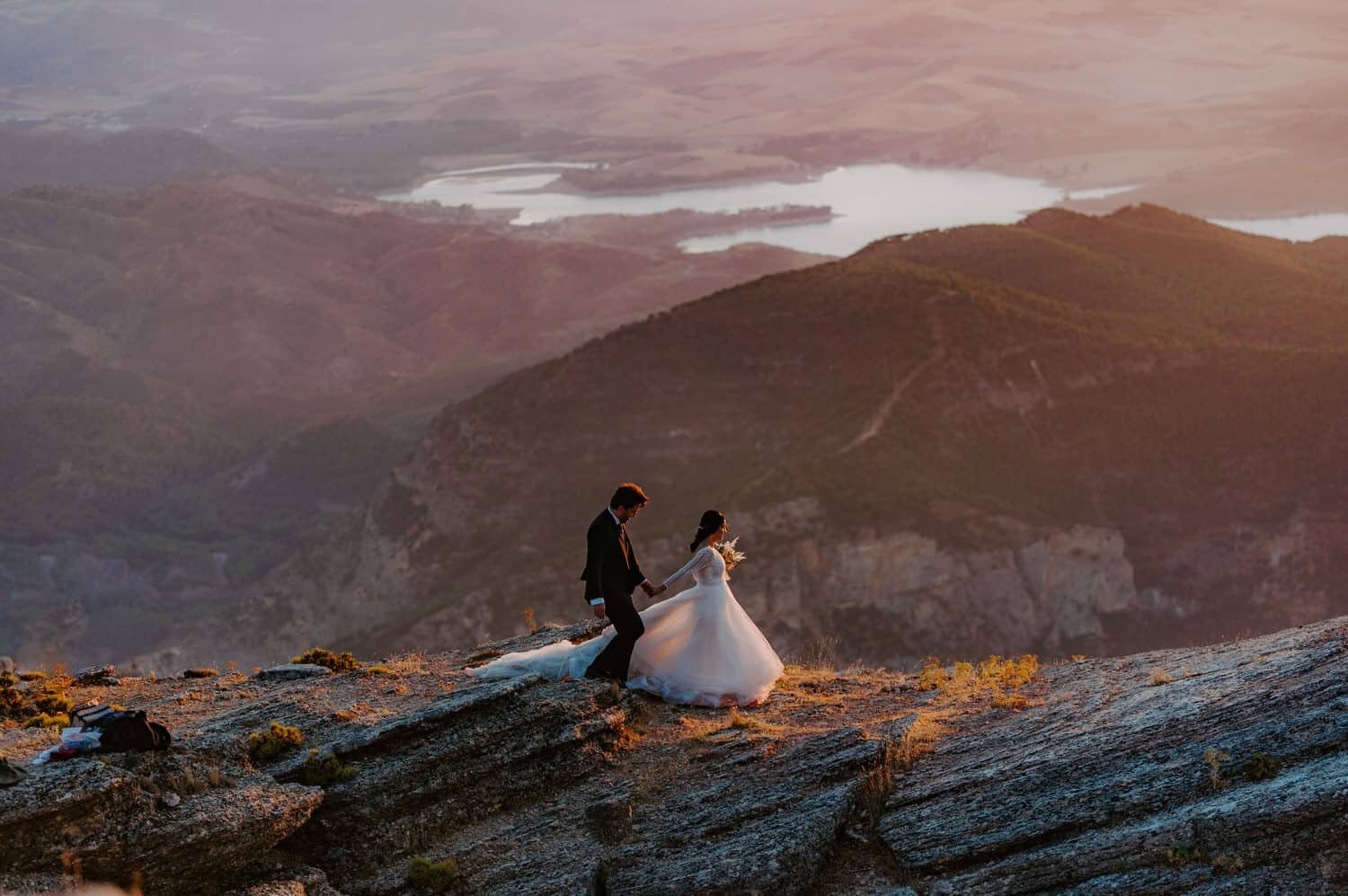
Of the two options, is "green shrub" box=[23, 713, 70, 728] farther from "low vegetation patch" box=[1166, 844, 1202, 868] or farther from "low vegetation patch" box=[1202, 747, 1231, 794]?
"low vegetation patch" box=[1202, 747, 1231, 794]

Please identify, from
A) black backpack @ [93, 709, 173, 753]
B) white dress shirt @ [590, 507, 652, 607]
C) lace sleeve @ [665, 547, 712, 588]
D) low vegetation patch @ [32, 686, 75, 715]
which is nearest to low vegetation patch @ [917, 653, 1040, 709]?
lace sleeve @ [665, 547, 712, 588]

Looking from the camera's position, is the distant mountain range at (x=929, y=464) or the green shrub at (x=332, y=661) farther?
the distant mountain range at (x=929, y=464)

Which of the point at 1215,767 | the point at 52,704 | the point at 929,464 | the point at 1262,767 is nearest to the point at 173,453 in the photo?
the point at 929,464

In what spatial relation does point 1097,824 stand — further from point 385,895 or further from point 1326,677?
point 385,895

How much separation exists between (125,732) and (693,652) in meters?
7.31

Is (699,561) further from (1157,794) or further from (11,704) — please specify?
(11,704)

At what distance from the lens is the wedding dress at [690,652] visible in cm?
1791

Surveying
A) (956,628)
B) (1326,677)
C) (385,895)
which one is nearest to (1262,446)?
(956,628)

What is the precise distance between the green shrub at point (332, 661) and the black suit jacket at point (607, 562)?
5424 millimetres

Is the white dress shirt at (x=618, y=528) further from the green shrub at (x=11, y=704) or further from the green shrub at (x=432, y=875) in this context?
the green shrub at (x=11, y=704)

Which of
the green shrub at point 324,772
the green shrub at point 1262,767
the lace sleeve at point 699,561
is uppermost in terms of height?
the lace sleeve at point 699,561

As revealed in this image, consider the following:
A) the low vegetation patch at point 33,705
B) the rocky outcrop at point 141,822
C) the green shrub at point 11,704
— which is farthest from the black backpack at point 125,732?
the green shrub at point 11,704

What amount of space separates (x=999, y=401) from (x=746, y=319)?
744 inches

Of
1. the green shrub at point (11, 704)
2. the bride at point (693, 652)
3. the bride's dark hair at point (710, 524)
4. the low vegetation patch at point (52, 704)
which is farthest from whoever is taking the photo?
the low vegetation patch at point (52, 704)
